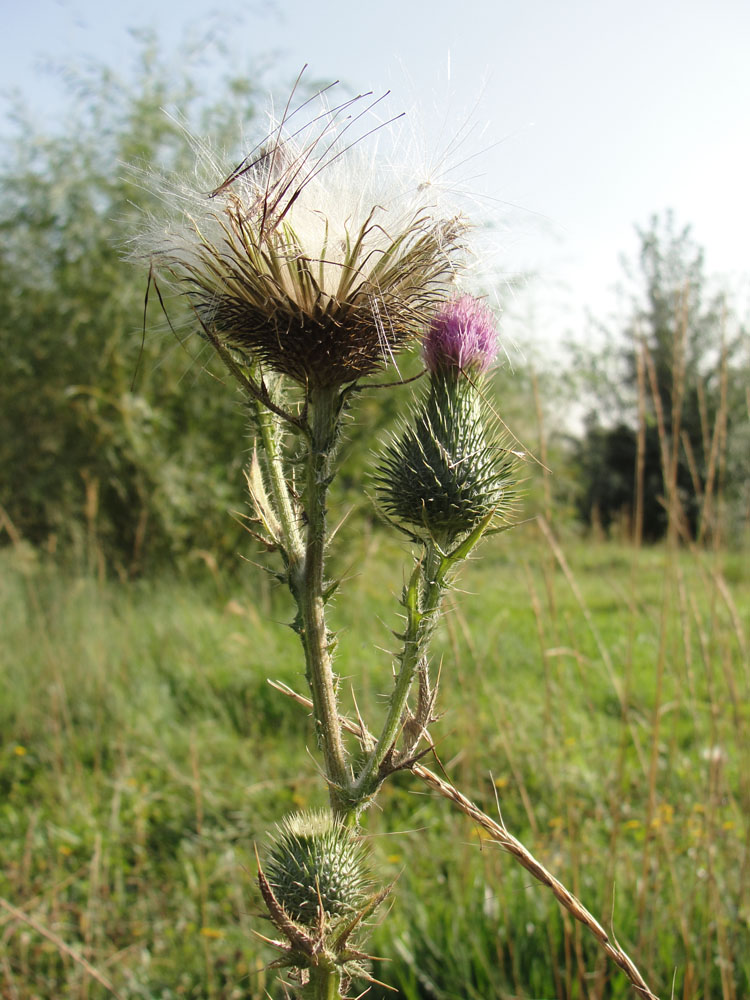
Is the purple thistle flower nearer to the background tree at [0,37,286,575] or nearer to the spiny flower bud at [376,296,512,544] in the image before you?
the spiny flower bud at [376,296,512,544]

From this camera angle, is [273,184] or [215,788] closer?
Result: [273,184]

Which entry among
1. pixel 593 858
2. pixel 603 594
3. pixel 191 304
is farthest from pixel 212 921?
pixel 603 594

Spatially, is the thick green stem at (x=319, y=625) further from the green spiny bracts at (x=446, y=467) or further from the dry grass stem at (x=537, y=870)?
the green spiny bracts at (x=446, y=467)

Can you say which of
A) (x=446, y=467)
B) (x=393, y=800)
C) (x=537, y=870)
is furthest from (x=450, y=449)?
(x=393, y=800)

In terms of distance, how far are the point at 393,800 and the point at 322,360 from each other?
357 cm

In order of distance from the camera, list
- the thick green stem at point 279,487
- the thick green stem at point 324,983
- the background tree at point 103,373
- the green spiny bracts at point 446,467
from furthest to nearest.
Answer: the background tree at point 103,373
the green spiny bracts at point 446,467
the thick green stem at point 279,487
the thick green stem at point 324,983

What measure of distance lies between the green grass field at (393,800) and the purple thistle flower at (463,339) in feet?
1.28

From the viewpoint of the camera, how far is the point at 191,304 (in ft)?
3.56

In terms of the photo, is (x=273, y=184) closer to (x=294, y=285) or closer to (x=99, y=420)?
(x=294, y=285)

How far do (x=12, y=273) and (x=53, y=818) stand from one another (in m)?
6.45

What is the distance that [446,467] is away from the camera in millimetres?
1226

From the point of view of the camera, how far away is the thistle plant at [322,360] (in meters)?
0.97

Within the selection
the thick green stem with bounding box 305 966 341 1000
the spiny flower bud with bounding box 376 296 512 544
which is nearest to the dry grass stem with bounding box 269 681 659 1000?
the thick green stem with bounding box 305 966 341 1000

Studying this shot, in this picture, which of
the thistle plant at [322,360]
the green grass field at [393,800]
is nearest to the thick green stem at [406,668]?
the thistle plant at [322,360]
